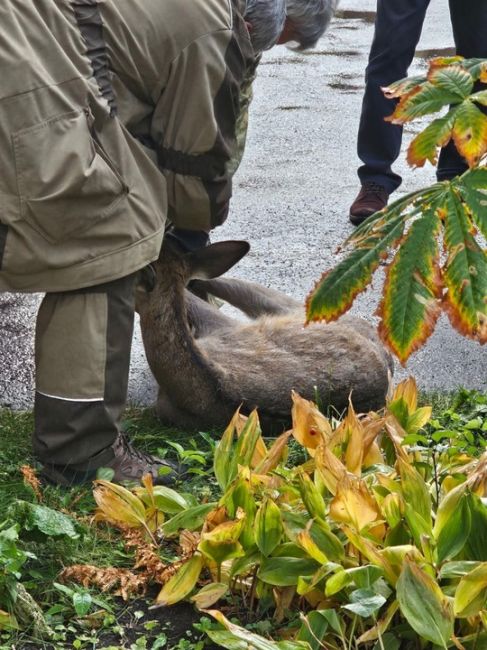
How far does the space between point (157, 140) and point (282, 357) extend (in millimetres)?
1109

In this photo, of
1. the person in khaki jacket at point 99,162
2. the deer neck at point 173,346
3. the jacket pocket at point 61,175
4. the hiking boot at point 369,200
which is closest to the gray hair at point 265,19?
the person in khaki jacket at point 99,162

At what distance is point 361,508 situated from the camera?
262 centimetres

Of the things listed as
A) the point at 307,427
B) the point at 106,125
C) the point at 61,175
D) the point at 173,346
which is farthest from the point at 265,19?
the point at 307,427

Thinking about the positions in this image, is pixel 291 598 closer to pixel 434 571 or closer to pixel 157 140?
pixel 434 571

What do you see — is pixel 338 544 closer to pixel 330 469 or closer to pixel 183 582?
pixel 330 469

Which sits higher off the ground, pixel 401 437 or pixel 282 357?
pixel 401 437

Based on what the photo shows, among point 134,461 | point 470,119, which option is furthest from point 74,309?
point 470,119

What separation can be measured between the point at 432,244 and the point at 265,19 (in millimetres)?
1996

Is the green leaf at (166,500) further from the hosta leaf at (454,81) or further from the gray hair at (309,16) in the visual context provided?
the gray hair at (309,16)

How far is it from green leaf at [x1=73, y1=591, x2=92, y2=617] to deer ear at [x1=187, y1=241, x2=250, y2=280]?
2.14 metres

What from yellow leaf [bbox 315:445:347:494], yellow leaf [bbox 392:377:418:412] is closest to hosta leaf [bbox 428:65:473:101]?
yellow leaf [bbox 315:445:347:494]

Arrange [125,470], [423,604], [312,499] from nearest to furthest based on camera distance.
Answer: [423,604], [312,499], [125,470]

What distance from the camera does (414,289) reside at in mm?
2064

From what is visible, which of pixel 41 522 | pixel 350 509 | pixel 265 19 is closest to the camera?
pixel 350 509
